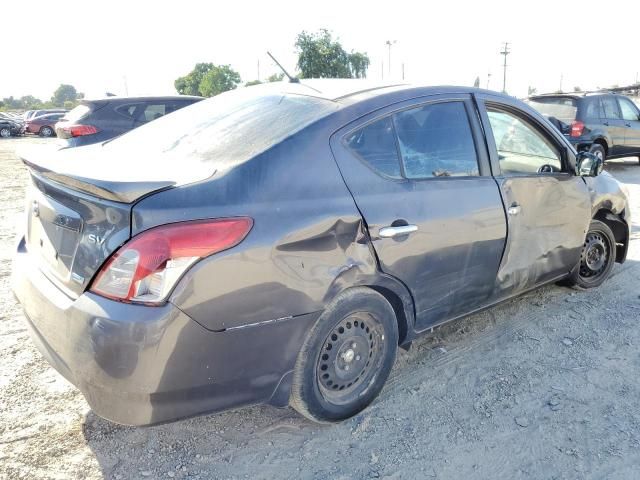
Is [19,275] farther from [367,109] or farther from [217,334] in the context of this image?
[367,109]

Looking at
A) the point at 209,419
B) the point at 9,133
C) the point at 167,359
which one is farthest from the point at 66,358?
the point at 9,133

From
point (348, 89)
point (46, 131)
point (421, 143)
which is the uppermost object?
point (348, 89)

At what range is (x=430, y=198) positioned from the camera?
8.95ft

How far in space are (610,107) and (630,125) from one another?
0.82 meters

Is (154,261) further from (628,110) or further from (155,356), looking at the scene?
(628,110)

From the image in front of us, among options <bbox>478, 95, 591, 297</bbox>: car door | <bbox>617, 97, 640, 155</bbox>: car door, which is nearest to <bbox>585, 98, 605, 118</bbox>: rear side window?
<bbox>617, 97, 640, 155</bbox>: car door

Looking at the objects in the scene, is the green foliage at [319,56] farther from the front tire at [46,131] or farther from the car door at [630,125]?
the car door at [630,125]

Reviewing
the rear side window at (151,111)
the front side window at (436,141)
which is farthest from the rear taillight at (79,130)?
the front side window at (436,141)

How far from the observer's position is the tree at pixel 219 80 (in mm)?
63938

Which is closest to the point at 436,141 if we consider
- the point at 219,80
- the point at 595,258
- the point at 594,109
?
the point at 595,258

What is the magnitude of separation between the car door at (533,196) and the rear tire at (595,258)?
0.38 metres

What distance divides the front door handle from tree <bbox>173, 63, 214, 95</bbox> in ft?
241

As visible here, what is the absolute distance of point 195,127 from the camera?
2.79 m

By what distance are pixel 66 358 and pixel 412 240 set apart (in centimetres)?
162
